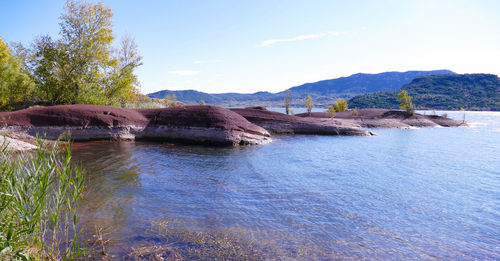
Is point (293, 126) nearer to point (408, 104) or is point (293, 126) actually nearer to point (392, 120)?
point (392, 120)

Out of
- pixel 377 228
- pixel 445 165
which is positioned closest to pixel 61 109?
pixel 377 228

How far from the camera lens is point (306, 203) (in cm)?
930

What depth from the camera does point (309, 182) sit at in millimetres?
11969

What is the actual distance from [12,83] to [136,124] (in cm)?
1817

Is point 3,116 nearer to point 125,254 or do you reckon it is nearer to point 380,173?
point 125,254

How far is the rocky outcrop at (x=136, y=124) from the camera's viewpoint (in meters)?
20.6

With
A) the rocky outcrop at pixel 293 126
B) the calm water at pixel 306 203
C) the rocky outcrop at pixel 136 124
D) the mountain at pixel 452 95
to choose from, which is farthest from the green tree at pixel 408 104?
the mountain at pixel 452 95

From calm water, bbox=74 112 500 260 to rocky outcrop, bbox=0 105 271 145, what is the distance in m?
5.65

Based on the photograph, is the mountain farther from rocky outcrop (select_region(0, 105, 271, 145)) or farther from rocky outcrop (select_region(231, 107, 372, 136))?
rocky outcrop (select_region(0, 105, 271, 145))

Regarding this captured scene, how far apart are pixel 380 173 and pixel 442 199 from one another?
159 inches

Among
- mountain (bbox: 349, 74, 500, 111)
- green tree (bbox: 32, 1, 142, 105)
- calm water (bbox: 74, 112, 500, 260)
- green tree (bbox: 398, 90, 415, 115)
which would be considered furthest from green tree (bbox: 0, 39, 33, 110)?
mountain (bbox: 349, 74, 500, 111)

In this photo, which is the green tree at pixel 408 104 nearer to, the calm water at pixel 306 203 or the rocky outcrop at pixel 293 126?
the rocky outcrop at pixel 293 126

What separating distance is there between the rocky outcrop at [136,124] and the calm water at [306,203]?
18.5 feet

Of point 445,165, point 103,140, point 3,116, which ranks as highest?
point 3,116
